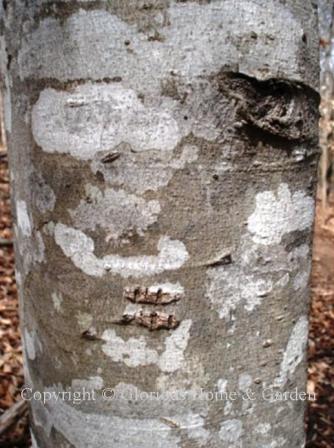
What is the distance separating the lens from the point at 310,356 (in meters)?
4.30

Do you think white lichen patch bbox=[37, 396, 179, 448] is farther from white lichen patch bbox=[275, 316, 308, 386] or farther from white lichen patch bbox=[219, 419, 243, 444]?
white lichen patch bbox=[275, 316, 308, 386]

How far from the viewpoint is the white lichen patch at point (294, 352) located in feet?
2.60

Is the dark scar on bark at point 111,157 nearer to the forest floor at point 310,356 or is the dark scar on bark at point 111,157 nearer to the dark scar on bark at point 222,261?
the dark scar on bark at point 222,261

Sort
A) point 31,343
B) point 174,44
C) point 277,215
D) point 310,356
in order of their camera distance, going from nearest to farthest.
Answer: point 174,44, point 277,215, point 31,343, point 310,356

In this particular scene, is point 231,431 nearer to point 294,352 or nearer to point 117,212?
point 294,352

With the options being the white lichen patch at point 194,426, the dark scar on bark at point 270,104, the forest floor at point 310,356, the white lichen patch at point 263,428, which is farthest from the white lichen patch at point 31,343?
the forest floor at point 310,356

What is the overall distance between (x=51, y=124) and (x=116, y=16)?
6.8 inches

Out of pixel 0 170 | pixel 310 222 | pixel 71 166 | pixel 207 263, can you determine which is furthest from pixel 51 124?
pixel 0 170

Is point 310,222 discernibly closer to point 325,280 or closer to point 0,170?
point 325,280

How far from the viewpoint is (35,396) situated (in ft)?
2.84

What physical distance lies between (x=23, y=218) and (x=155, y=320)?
0.28m

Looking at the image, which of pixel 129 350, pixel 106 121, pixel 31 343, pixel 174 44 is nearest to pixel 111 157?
pixel 106 121

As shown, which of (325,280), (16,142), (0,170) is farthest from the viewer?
(0,170)

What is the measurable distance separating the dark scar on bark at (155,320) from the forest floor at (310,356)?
208cm
